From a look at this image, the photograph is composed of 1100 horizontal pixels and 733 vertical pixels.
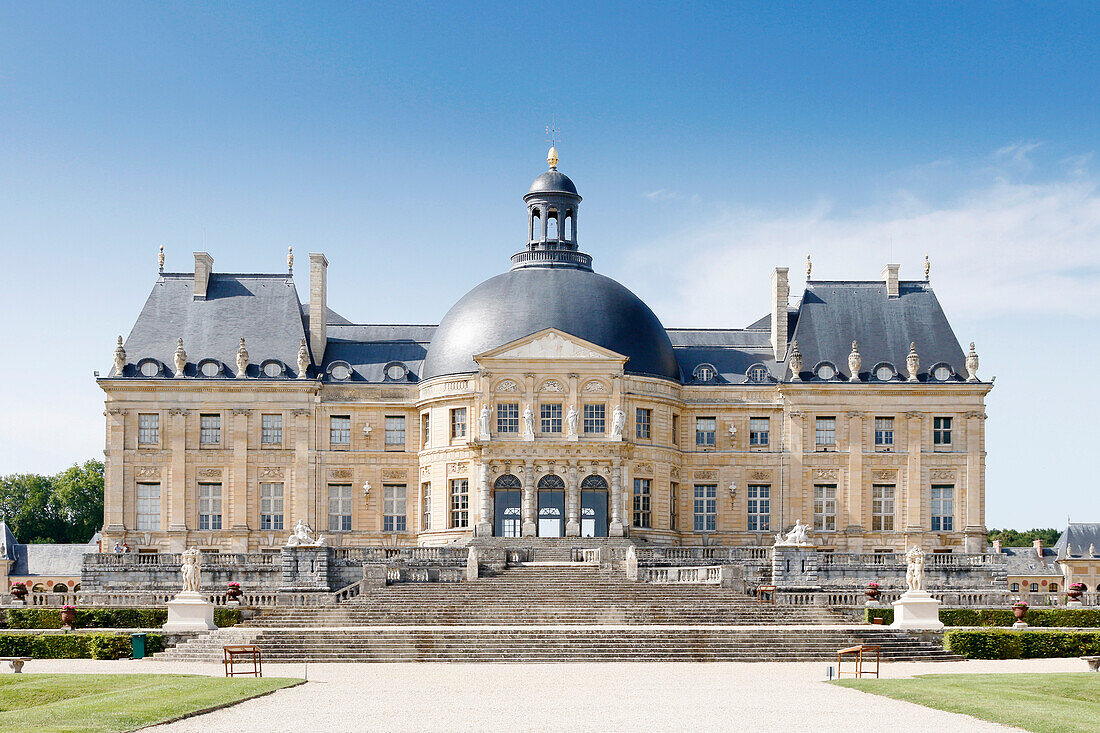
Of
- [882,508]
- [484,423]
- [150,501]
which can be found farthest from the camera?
[882,508]

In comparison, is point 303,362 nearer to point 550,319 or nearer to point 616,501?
point 550,319

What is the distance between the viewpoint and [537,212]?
7206 centimetres

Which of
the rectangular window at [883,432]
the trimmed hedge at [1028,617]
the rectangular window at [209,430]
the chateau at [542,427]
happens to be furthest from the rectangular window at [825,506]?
the rectangular window at [209,430]

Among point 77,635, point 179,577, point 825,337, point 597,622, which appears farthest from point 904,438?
point 77,635

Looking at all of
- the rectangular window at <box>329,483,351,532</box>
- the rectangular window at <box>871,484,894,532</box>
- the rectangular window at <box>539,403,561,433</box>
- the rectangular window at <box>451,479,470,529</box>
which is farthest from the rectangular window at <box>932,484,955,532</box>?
the rectangular window at <box>329,483,351,532</box>

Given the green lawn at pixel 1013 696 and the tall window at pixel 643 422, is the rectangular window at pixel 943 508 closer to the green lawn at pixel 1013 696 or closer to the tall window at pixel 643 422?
the tall window at pixel 643 422

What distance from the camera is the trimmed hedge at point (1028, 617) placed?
46.7m

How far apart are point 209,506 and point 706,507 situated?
23398mm

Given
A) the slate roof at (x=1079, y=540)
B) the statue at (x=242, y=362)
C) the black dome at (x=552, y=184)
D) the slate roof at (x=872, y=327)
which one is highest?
the black dome at (x=552, y=184)

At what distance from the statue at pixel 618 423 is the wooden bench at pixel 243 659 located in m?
30.3

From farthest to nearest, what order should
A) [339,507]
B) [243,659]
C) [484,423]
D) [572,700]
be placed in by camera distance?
[339,507], [484,423], [243,659], [572,700]

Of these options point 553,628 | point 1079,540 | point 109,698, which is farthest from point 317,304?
point 1079,540

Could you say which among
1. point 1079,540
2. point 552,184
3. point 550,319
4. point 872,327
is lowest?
point 1079,540

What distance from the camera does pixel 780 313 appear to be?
7181 centimetres
